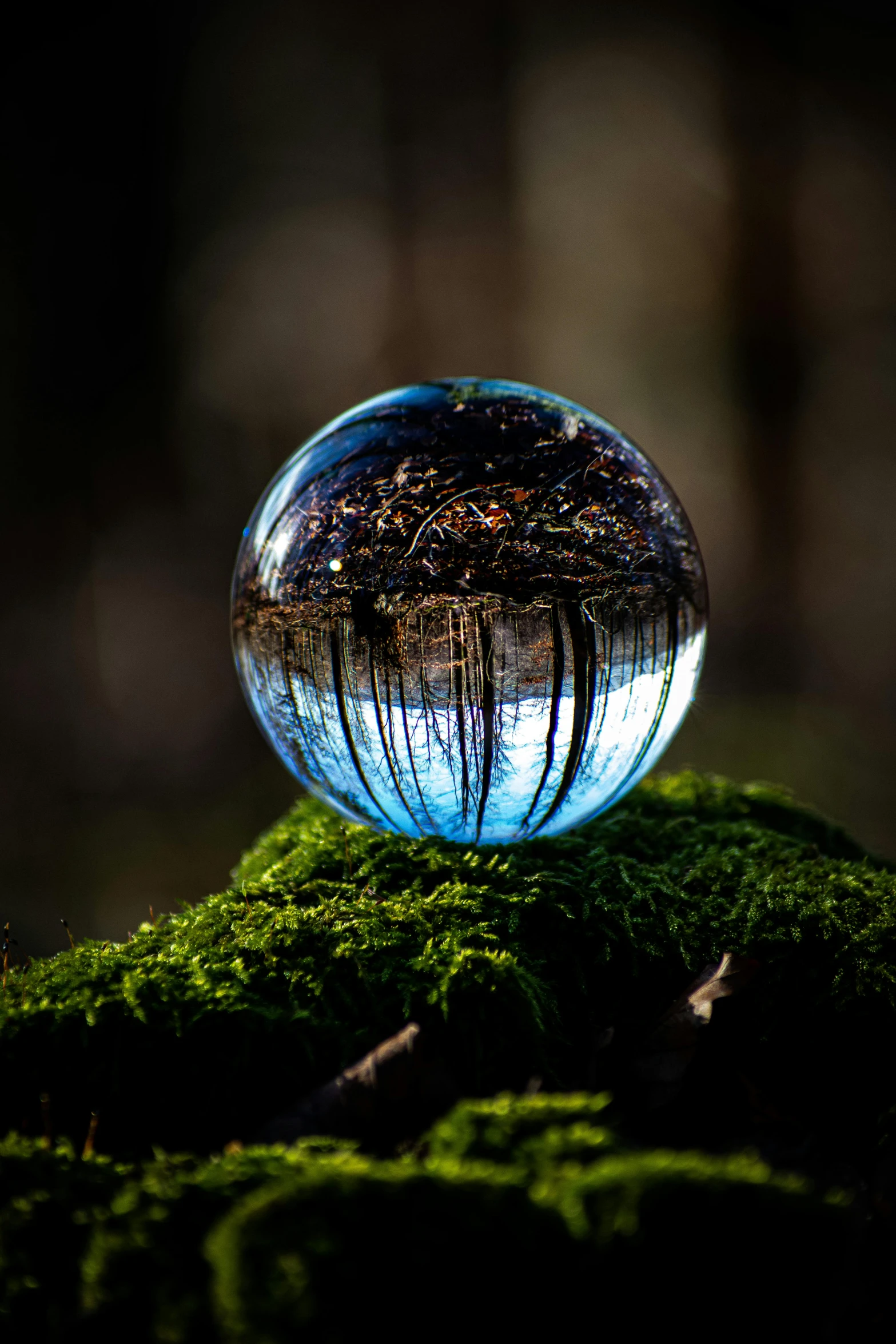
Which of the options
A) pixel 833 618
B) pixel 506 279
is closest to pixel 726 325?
pixel 506 279

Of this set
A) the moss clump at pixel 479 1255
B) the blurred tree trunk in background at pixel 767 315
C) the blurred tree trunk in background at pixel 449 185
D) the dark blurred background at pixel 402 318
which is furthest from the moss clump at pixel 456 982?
the blurred tree trunk in background at pixel 449 185

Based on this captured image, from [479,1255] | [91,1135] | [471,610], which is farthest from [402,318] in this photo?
[479,1255]

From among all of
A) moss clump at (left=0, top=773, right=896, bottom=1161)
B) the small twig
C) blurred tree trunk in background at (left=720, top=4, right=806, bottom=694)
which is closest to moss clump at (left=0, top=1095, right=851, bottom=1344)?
the small twig

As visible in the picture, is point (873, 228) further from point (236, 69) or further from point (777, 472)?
point (236, 69)

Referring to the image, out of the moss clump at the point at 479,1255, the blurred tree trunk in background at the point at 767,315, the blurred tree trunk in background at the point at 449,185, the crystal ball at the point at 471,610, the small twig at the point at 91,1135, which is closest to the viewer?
the moss clump at the point at 479,1255

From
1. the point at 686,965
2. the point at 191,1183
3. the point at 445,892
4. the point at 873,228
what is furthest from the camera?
the point at 873,228

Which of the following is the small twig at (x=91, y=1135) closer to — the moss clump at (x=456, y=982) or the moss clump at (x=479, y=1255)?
the moss clump at (x=456, y=982)
